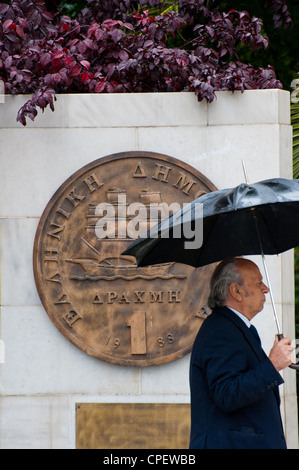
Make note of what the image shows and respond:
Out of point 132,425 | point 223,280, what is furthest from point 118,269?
point 223,280

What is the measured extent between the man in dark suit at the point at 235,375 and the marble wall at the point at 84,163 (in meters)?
2.16

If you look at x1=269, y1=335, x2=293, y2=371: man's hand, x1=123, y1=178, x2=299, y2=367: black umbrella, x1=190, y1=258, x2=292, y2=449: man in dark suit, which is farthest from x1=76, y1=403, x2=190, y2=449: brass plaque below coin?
x1=269, y1=335, x2=293, y2=371: man's hand

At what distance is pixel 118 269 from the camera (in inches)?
241

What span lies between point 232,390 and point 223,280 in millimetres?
618

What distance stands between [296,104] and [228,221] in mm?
3507

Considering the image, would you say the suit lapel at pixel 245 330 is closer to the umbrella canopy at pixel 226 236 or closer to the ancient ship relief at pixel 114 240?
the umbrella canopy at pixel 226 236

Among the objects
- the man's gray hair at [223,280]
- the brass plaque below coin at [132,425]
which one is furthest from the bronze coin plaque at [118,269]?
the man's gray hair at [223,280]

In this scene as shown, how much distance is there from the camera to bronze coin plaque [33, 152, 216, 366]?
6.07 metres

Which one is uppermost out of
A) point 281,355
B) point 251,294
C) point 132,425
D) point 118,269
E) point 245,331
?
point 118,269

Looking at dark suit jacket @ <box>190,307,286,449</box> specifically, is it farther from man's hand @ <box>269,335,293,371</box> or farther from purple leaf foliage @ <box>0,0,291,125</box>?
purple leaf foliage @ <box>0,0,291,125</box>

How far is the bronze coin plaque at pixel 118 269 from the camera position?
6066 millimetres

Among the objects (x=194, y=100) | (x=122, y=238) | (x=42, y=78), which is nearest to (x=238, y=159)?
(x=194, y=100)

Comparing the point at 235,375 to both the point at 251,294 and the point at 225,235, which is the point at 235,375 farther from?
the point at 225,235
